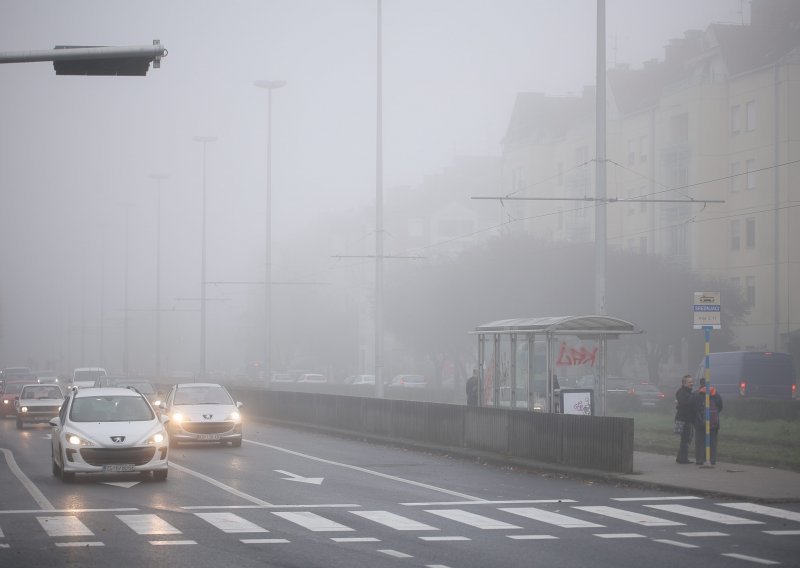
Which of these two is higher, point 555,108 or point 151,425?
point 555,108

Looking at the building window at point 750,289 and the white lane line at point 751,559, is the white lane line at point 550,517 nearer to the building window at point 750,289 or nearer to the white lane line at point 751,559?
the white lane line at point 751,559

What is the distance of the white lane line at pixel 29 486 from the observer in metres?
17.7

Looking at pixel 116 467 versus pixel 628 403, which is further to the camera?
pixel 628 403

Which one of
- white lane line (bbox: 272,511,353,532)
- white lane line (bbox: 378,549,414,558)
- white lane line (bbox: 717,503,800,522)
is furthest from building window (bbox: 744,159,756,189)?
white lane line (bbox: 378,549,414,558)

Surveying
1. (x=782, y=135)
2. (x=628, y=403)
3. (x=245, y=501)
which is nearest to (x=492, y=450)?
(x=245, y=501)

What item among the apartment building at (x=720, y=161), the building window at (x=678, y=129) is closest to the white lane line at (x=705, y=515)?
the apartment building at (x=720, y=161)

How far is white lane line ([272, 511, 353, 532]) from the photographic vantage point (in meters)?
15.2

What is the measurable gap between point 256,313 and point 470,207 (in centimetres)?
2347

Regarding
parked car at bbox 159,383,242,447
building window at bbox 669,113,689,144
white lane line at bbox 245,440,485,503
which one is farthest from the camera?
building window at bbox 669,113,689,144

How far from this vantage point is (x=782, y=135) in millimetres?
69000

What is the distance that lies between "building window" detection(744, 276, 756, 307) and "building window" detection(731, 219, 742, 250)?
7.05 feet

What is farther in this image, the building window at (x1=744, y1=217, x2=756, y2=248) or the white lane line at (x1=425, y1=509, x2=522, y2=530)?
the building window at (x1=744, y1=217, x2=756, y2=248)

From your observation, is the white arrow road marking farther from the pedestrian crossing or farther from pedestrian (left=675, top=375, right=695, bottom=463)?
pedestrian (left=675, top=375, right=695, bottom=463)

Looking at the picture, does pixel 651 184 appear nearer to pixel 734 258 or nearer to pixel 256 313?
pixel 734 258
